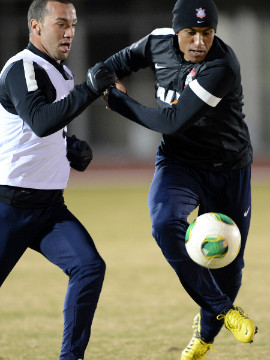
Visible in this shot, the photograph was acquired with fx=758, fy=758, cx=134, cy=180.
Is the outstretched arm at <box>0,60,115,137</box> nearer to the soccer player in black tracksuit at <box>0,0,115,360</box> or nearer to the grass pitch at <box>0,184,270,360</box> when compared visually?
the soccer player in black tracksuit at <box>0,0,115,360</box>

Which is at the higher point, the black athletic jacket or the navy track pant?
the black athletic jacket

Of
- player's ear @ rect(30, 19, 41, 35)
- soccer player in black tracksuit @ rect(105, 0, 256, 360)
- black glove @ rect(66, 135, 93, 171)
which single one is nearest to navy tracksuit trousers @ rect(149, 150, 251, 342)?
soccer player in black tracksuit @ rect(105, 0, 256, 360)

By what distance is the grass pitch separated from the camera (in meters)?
5.65

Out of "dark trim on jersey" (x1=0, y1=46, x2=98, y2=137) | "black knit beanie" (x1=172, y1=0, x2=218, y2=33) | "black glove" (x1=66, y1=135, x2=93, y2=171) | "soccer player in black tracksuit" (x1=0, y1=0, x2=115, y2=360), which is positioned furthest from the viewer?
"black glove" (x1=66, y1=135, x2=93, y2=171)

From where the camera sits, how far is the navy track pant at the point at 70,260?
452 cm

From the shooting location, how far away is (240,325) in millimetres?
4625

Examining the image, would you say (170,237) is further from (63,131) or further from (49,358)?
(49,358)

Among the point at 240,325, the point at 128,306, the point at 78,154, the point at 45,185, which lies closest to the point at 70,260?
the point at 45,185

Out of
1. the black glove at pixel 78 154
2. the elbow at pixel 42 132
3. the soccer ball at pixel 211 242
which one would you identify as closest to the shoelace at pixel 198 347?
the soccer ball at pixel 211 242

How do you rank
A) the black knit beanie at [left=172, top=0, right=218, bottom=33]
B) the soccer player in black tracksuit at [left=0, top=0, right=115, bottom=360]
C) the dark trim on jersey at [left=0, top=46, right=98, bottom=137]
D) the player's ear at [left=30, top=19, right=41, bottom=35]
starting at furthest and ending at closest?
1. the black knit beanie at [left=172, top=0, right=218, bottom=33]
2. the player's ear at [left=30, top=19, right=41, bottom=35]
3. the soccer player in black tracksuit at [left=0, top=0, right=115, bottom=360]
4. the dark trim on jersey at [left=0, top=46, right=98, bottom=137]

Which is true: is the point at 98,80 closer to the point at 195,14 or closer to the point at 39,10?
the point at 39,10

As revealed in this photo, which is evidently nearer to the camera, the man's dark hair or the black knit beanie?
the man's dark hair

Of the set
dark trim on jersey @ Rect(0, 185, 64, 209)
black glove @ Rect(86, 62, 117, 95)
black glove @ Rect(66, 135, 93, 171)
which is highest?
black glove @ Rect(86, 62, 117, 95)

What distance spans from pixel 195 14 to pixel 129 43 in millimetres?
17290
